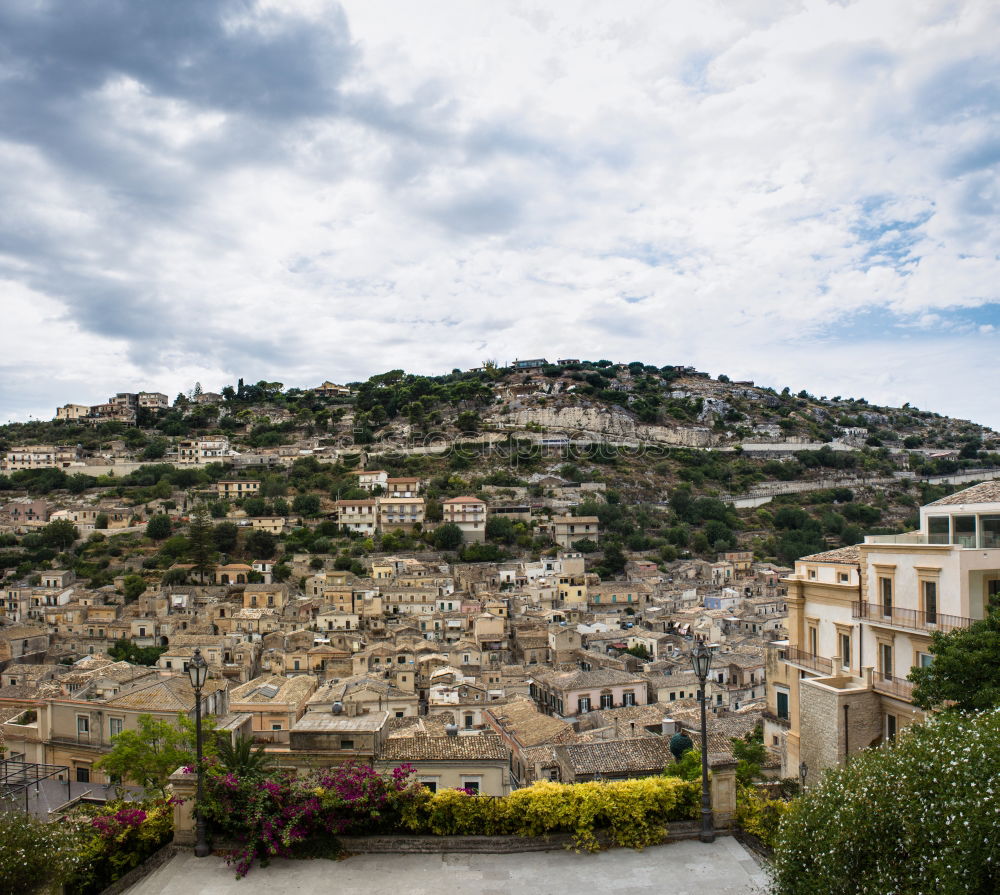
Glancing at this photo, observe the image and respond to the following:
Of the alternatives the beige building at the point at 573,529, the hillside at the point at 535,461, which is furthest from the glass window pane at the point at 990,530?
the beige building at the point at 573,529

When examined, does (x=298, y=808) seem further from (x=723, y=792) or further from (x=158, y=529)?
(x=158, y=529)

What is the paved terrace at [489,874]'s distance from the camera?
6035 millimetres

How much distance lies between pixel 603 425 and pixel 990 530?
7624 cm

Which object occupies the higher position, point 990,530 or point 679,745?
point 990,530

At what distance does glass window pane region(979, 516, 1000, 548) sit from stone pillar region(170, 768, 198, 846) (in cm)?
958

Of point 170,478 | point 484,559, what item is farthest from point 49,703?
point 170,478

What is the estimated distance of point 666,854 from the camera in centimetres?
659

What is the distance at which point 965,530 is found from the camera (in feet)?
31.9

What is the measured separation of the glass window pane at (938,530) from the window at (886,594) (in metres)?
0.83

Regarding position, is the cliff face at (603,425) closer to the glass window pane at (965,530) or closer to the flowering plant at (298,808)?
the glass window pane at (965,530)

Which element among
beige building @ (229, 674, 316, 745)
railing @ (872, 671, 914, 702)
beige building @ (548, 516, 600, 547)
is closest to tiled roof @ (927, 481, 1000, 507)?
railing @ (872, 671, 914, 702)

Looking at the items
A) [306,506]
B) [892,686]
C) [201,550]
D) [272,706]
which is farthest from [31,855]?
[306,506]

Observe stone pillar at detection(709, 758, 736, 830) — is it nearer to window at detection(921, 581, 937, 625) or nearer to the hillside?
window at detection(921, 581, 937, 625)

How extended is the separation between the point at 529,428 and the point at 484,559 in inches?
1258
